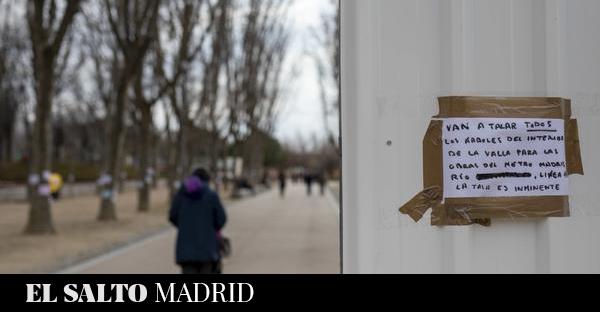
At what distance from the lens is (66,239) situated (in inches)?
500

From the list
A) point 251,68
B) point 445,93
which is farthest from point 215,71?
point 445,93

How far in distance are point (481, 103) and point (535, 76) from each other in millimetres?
223

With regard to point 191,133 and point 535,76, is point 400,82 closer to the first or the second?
point 535,76

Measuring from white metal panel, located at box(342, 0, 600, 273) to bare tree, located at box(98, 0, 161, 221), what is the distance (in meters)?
15.6

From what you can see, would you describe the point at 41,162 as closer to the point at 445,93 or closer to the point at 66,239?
the point at 66,239

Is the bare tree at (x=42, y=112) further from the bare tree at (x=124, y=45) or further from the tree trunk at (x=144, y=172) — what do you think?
the tree trunk at (x=144, y=172)

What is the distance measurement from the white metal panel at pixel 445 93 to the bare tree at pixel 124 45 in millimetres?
15557

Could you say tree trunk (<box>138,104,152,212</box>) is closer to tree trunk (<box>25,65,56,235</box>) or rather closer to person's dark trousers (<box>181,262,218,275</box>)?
tree trunk (<box>25,65,56,235</box>)

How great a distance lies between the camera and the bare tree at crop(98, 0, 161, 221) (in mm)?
16750

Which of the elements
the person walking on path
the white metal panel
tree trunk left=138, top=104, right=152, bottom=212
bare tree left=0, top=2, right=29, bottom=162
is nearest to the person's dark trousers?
the person walking on path

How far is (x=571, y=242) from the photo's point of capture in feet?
5.94

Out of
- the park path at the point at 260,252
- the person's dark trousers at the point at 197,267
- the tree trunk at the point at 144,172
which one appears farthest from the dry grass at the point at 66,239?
the person's dark trousers at the point at 197,267

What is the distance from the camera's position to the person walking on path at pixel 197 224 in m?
5.64

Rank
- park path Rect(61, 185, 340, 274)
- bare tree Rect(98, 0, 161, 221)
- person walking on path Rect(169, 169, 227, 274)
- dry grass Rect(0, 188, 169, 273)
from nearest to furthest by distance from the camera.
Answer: person walking on path Rect(169, 169, 227, 274), park path Rect(61, 185, 340, 274), dry grass Rect(0, 188, 169, 273), bare tree Rect(98, 0, 161, 221)
